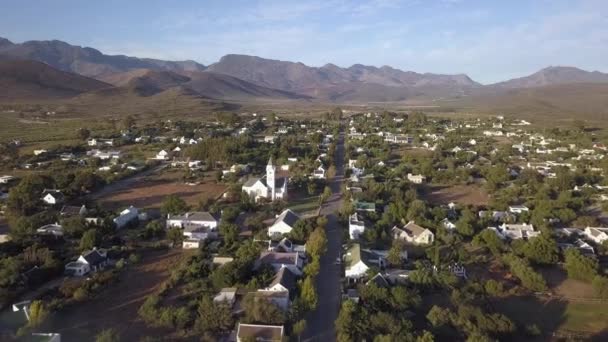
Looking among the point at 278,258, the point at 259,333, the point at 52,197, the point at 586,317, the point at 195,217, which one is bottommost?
the point at 586,317

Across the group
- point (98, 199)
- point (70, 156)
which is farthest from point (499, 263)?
point (70, 156)

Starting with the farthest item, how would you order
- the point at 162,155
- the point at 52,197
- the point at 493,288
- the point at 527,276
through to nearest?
the point at 162,155 < the point at 52,197 < the point at 527,276 < the point at 493,288

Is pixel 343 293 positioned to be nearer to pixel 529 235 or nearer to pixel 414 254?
pixel 414 254

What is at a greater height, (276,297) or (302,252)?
(276,297)

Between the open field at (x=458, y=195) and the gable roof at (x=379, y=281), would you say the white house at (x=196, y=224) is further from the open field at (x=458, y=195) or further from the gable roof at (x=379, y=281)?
the open field at (x=458, y=195)

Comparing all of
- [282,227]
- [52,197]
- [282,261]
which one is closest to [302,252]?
[282,261]

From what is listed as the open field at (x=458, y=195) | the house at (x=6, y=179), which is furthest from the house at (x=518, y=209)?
the house at (x=6, y=179)

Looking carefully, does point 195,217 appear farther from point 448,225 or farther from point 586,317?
point 586,317
